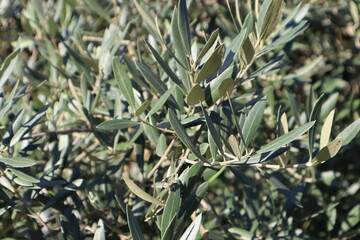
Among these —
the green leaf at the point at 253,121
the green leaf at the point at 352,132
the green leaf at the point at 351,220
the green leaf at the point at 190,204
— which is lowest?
the green leaf at the point at 351,220

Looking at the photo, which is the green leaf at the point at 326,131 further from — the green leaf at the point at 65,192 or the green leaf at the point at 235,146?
the green leaf at the point at 65,192

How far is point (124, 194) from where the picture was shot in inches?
36.7

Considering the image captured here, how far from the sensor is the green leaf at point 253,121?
70 cm

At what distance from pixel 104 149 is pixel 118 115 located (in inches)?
5.9

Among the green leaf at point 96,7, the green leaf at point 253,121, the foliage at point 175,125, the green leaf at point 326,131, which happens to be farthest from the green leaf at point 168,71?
the green leaf at point 96,7

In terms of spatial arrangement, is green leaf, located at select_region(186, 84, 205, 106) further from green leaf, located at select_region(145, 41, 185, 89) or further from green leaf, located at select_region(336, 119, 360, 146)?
green leaf, located at select_region(336, 119, 360, 146)

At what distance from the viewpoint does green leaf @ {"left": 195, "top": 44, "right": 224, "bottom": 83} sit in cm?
64

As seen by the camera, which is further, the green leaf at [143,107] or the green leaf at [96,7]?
the green leaf at [96,7]

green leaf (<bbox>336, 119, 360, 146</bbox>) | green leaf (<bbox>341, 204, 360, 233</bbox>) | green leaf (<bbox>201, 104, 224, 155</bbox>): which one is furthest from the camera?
green leaf (<bbox>341, 204, 360, 233</bbox>)

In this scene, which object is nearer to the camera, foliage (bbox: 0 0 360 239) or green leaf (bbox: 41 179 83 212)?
foliage (bbox: 0 0 360 239)

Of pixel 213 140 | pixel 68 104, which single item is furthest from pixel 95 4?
pixel 213 140

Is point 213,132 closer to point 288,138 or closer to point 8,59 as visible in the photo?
point 288,138

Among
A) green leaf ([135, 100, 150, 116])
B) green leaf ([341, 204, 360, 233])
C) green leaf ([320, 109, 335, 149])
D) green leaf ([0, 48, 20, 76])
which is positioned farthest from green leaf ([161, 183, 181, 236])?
green leaf ([341, 204, 360, 233])

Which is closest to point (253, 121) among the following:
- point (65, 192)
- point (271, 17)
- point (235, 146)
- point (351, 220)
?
point (235, 146)
